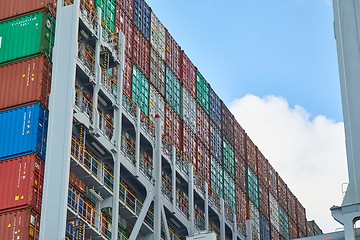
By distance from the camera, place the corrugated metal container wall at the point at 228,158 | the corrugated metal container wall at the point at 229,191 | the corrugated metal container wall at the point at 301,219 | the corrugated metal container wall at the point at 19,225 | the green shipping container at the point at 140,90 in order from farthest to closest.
Answer: the corrugated metal container wall at the point at 301,219, the corrugated metal container wall at the point at 228,158, the corrugated metal container wall at the point at 229,191, the green shipping container at the point at 140,90, the corrugated metal container wall at the point at 19,225

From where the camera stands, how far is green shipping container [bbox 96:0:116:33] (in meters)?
41.5

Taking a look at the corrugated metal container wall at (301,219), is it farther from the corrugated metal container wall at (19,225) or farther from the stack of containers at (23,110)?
the corrugated metal container wall at (19,225)

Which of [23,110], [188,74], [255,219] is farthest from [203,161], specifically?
[23,110]

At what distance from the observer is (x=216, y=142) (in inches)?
2143

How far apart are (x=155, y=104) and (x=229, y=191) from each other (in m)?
12.2

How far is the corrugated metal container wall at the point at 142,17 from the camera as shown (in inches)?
1796

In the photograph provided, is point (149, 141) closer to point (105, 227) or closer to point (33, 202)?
point (105, 227)

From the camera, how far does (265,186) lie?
62656mm

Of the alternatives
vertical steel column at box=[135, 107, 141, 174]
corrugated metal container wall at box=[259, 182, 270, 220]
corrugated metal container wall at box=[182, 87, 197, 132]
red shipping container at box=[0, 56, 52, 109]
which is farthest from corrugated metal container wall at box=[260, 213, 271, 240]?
red shipping container at box=[0, 56, 52, 109]

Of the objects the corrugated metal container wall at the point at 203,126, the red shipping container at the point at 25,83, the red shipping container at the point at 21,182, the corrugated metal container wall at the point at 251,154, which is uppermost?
the corrugated metal container wall at the point at 251,154

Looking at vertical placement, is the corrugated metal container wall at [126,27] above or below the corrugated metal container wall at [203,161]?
above

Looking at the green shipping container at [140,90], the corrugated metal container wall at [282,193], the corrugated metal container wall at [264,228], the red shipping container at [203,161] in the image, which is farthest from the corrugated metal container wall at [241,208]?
the green shipping container at [140,90]

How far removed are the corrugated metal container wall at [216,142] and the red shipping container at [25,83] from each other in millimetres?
19320

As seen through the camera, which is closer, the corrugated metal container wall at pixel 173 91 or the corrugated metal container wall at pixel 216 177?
the corrugated metal container wall at pixel 173 91
